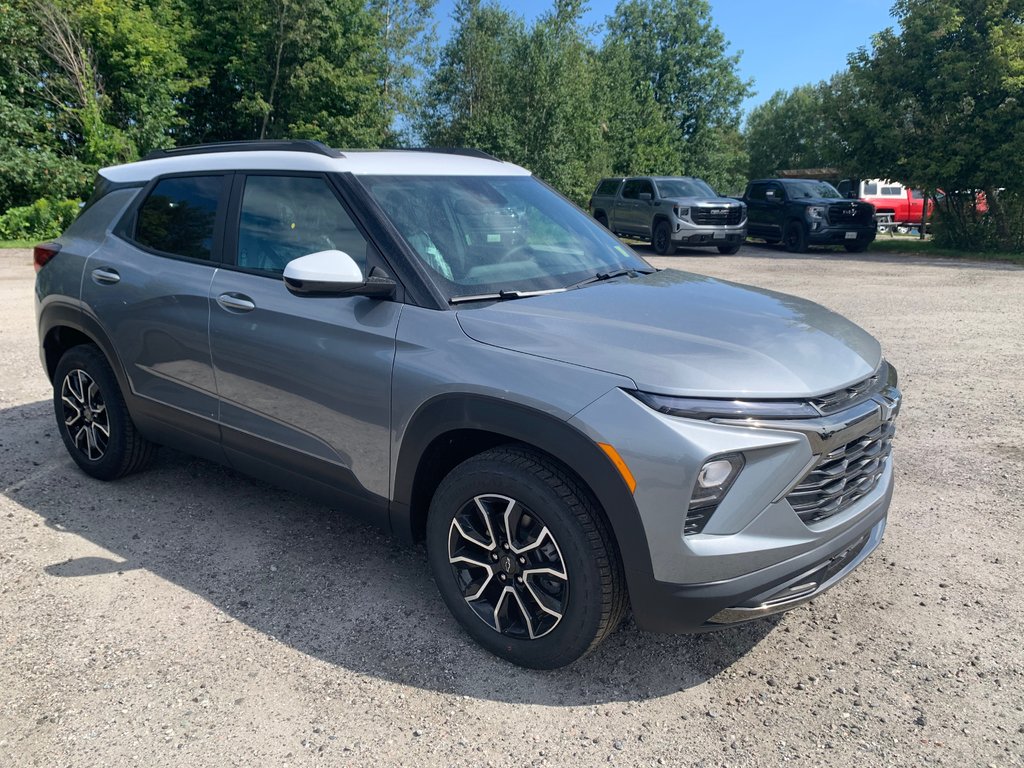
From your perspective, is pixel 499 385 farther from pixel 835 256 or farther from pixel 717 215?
pixel 835 256

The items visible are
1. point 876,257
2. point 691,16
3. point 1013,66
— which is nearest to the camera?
point 1013,66

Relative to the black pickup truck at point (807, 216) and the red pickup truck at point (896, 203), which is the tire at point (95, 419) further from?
the red pickup truck at point (896, 203)

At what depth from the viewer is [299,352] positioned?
3.45 m

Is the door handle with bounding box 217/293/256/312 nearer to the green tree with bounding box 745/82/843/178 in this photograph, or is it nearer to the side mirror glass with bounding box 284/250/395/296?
the side mirror glass with bounding box 284/250/395/296

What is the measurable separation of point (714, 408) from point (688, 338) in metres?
0.39

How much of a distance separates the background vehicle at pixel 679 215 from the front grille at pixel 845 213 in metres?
2.33

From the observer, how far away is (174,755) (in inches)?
102

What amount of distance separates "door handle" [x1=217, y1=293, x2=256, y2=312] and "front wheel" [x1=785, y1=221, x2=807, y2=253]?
1967cm

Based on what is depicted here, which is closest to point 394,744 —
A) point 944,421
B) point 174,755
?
point 174,755

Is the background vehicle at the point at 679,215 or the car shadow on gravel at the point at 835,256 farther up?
the background vehicle at the point at 679,215

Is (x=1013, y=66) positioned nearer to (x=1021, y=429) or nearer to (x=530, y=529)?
(x=1021, y=429)

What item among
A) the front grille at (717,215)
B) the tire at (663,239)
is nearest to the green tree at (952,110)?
the front grille at (717,215)

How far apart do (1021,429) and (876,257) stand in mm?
16207

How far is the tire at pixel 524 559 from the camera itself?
2.74 m
